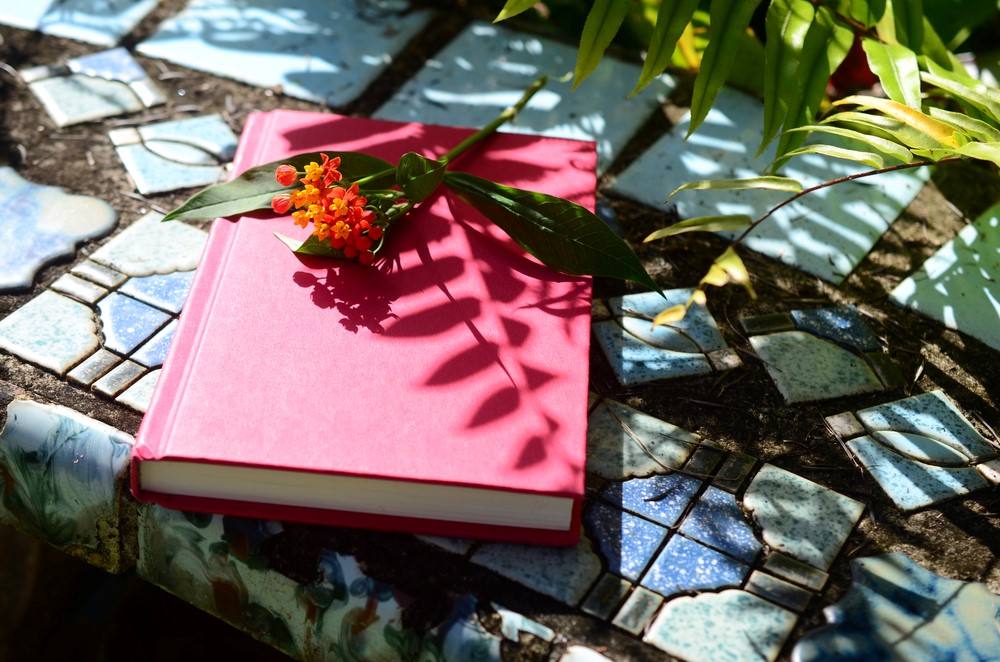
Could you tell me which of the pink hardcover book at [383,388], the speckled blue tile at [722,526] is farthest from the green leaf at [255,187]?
the speckled blue tile at [722,526]

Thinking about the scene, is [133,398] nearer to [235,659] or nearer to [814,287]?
[235,659]

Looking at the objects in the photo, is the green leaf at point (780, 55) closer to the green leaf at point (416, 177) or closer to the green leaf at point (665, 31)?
the green leaf at point (665, 31)

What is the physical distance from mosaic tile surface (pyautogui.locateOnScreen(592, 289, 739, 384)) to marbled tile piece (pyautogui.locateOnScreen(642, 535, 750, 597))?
193mm

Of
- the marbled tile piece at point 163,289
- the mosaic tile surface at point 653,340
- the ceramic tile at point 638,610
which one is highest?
the mosaic tile surface at point 653,340

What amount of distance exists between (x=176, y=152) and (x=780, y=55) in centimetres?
70

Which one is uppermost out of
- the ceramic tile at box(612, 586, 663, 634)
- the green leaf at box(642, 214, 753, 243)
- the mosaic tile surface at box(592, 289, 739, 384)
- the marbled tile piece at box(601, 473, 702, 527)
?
the green leaf at box(642, 214, 753, 243)

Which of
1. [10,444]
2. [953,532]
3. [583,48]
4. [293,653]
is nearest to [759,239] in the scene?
[583,48]

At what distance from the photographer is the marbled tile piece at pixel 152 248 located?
1020 mm

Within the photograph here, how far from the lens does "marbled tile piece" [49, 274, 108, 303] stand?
982 millimetres

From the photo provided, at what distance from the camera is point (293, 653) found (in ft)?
2.71

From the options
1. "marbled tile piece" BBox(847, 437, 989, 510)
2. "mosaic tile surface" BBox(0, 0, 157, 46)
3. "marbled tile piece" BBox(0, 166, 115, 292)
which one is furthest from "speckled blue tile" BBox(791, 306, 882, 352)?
"mosaic tile surface" BBox(0, 0, 157, 46)

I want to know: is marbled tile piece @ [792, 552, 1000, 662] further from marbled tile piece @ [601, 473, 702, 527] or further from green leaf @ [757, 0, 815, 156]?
green leaf @ [757, 0, 815, 156]

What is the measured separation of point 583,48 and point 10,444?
0.68 meters

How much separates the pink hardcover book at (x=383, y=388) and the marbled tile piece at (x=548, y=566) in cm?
1
